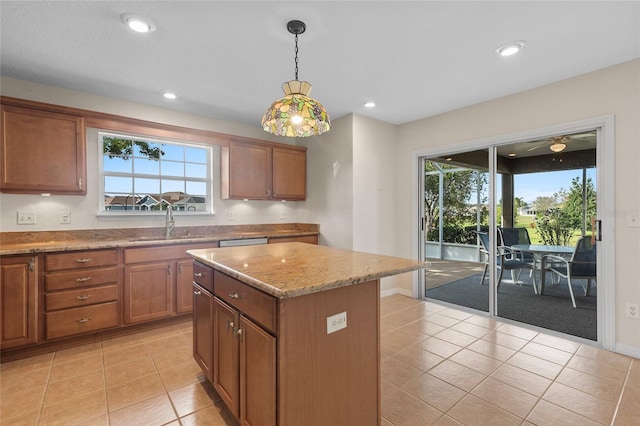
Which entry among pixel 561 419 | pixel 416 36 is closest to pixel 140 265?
pixel 416 36

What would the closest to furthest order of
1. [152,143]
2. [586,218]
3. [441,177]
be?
[586,218]
[152,143]
[441,177]

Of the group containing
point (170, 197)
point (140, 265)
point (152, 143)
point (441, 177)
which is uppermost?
point (152, 143)

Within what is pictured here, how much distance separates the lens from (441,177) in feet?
14.3

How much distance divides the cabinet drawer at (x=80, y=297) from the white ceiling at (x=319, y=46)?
6.72ft

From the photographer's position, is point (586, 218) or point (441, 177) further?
point (441, 177)

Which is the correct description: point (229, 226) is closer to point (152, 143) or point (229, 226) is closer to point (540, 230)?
point (152, 143)

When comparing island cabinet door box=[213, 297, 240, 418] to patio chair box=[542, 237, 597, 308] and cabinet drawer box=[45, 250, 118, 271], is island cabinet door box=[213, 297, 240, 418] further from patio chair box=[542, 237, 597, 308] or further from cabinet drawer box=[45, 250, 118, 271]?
patio chair box=[542, 237, 597, 308]

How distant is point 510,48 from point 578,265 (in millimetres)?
2309

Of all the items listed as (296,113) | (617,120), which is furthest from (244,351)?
Result: (617,120)

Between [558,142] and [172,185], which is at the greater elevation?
[558,142]

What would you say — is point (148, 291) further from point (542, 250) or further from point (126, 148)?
point (542, 250)

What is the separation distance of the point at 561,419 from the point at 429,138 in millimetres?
→ 3272

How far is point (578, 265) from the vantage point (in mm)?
3070

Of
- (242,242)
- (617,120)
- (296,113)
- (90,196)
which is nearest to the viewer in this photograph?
(296,113)
